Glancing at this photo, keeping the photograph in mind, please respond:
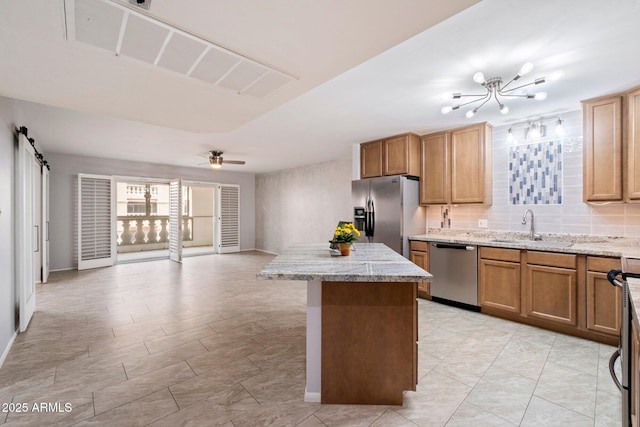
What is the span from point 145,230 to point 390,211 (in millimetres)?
8322

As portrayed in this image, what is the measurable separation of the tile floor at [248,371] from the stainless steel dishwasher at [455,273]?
195 mm

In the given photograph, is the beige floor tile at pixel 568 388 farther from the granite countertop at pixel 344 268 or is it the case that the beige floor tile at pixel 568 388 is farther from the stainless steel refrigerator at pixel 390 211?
the stainless steel refrigerator at pixel 390 211

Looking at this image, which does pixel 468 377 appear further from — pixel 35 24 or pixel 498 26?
pixel 35 24

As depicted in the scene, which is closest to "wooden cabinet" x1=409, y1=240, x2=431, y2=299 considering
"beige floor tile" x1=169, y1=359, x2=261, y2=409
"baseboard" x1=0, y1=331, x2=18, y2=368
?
"beige floor tile" x1=169, y1=359, x2=261, y2=409

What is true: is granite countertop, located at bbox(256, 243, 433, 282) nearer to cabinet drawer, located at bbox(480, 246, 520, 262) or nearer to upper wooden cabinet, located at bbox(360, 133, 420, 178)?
cabinet drawer, located at bbox(480, 246, 520, 262)

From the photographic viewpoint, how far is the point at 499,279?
323cm

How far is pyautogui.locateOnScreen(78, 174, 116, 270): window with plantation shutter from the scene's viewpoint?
5859 millimetres

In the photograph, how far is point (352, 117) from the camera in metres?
3.45

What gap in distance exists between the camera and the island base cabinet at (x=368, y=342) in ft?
5.79

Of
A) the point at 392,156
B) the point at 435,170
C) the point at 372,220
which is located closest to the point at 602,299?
the point at 435,170

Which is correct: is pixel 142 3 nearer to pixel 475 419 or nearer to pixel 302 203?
pixel 475 419

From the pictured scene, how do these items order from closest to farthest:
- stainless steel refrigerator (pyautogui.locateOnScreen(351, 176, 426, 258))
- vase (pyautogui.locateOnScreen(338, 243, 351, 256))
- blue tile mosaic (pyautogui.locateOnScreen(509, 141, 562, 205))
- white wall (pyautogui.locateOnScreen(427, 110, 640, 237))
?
vase (pyautogui.locateOnScreen(338, 243, 351, 256)) < white wall (pyautogui.locateOnScreen(427, 110, 640, 237)) < blue tile mosaic (pyautogui.locateOnScreen(509, 141, 562, 205)) < stainless steel refrigerator (pyautogui.locateOnScreen(351, 176, 426, 258))

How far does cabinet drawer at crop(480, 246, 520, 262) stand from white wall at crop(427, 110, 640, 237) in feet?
2.09

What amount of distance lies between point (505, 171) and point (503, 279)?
1.47 metres
